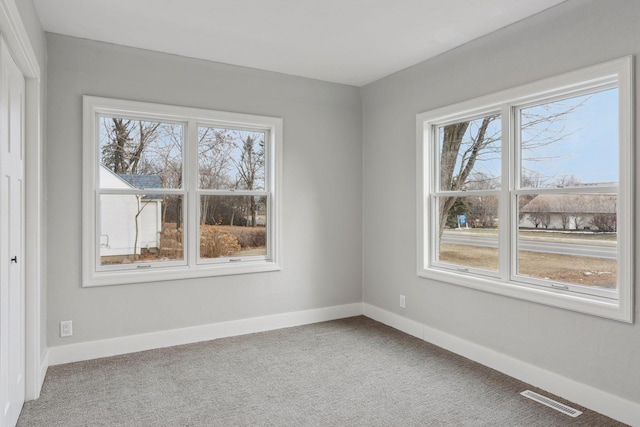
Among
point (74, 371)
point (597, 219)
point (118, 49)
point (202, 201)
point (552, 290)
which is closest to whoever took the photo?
point (597, 219)

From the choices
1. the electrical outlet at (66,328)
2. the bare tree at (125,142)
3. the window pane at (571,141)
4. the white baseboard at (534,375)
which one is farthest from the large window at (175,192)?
the window pane at (571,141)

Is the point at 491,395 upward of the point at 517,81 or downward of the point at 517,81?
downward

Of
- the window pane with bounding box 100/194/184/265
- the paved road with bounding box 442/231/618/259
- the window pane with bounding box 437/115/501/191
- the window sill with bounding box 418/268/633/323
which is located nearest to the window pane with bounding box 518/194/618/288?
the paved road with bounding box 442/231/618/259

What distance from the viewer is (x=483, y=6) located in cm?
286

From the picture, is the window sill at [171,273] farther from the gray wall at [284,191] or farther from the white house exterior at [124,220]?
the white house exterior at [124,220]

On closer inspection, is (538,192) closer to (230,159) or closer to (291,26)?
(291,26)

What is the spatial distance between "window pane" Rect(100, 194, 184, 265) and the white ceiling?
4.26ft

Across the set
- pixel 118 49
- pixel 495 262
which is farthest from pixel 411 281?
pixel 118 49

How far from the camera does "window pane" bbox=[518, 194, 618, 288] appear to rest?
106 inches

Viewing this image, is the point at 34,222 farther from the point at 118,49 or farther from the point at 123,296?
the point at 118,49

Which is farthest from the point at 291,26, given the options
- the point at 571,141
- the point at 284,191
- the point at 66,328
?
the point at 66,328

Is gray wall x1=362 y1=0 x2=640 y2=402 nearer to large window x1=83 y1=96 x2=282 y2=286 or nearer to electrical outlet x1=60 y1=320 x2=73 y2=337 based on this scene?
large window x1=83 y1=96 x2=282 y2=286

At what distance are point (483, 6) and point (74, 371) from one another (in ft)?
12.6

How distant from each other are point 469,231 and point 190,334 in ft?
8.45
